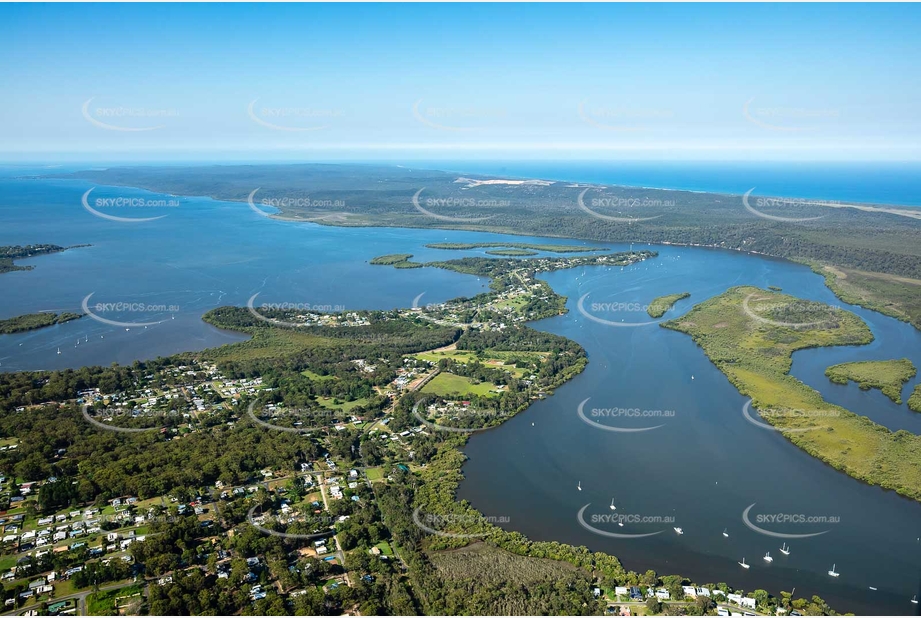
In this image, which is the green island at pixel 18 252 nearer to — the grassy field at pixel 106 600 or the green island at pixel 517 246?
the green island at pixel 517 246

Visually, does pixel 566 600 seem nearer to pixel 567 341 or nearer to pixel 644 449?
pixel 644 449

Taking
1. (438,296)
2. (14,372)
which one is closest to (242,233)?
(438,296)

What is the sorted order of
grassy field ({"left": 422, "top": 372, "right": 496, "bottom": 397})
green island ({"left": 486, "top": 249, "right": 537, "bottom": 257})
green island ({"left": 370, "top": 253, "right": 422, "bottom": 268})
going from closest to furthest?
grassy field ({"left": 422, "top": 372, "right": 496, "bottom": 397}) → green island ({"left": 370, "top": 253, "right": 422, "bottom": 268}) → green island ({"left": 486, "top": 249, "right": 537, "bottom": 257})

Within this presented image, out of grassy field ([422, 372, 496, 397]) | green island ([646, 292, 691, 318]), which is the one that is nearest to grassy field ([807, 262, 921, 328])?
green island ([646, 292, 691, 318])

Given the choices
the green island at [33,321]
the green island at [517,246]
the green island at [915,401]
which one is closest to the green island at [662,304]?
the green island at [915,401]

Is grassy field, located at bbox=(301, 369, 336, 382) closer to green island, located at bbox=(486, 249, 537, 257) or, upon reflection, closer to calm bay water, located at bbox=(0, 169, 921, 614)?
calm bay water, located at bbox=(0, 169, 921, 614)

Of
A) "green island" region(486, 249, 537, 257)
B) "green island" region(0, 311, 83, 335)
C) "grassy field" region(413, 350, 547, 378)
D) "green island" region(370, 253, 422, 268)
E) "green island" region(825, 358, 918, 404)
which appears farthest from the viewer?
"green island" region(486, 249, 537, 257)

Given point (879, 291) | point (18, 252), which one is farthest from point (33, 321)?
point (879, 291)
